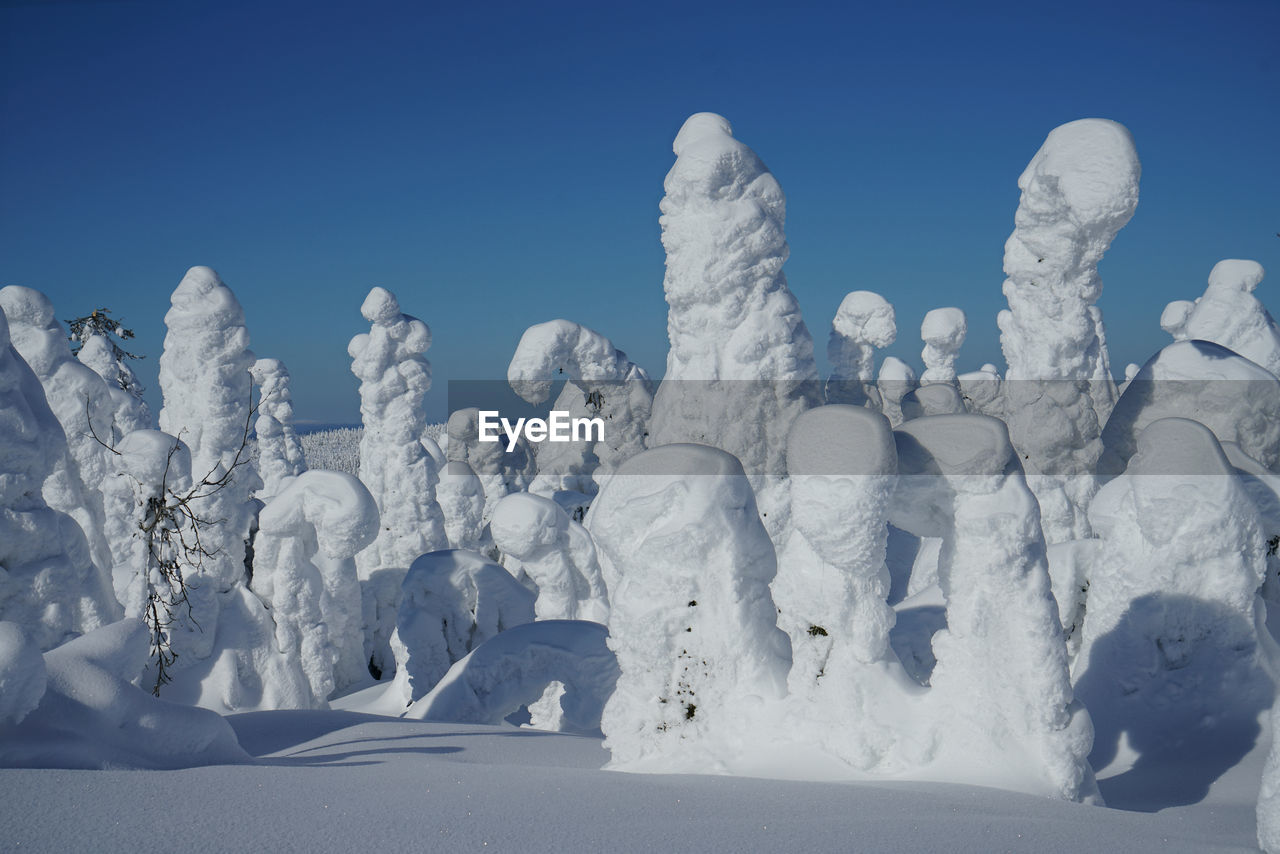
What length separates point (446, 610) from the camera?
1159cm

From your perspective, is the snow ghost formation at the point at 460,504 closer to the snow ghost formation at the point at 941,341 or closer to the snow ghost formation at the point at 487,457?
the snow ghost formation at the point at 487,457

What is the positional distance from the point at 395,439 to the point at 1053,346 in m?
11.5

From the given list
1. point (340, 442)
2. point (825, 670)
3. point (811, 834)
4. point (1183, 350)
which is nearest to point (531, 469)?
point (1183, 350)

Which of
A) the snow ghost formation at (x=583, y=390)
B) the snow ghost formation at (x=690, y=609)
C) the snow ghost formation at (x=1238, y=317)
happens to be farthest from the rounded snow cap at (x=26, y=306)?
the snow ghost formation at (x=1238, y=317)

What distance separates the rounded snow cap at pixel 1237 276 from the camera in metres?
11.6

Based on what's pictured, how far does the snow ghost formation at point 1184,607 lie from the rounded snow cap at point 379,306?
13.4 m

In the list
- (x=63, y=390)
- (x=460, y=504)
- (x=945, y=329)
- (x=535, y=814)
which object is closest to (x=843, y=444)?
(x=535, y=814)

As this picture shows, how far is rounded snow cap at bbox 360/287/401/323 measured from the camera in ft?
54.2

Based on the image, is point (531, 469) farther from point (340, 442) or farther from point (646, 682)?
point (340, 442)

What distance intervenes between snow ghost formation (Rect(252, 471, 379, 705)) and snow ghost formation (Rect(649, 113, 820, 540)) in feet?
12.2

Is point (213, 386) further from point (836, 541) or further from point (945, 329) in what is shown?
point (945, 329)

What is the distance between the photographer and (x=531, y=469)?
2011 cm

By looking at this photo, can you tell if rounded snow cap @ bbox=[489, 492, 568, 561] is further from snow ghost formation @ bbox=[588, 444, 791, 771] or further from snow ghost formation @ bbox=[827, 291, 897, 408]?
snow ghost formation @ bbox=[827, 291, 897, 408]

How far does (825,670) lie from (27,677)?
4.22 metres
